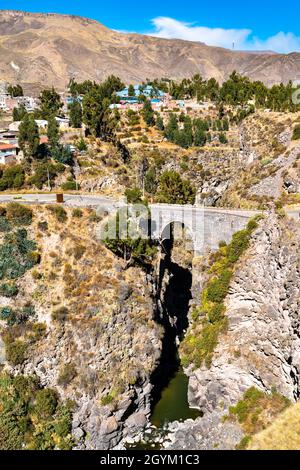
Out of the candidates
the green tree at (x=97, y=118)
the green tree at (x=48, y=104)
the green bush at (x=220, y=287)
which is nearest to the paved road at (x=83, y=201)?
the green bush at (x=220, y=287)

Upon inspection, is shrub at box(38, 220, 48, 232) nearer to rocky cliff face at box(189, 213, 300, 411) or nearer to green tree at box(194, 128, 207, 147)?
rocky cliff face at box(189, 213, 300, 411)

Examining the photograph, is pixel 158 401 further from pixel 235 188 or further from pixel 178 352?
pixel 235 188

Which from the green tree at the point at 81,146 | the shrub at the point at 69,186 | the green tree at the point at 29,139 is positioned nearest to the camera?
the shrub at the point at 69,186

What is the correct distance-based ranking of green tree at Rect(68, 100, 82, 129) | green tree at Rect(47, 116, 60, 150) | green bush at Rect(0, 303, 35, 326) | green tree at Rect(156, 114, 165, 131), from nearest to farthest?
green bush at Rect(0, 303, 35, 326), green tree at Rect(47, 116, 60, 150), green tree at Rect(68, 100, 82, 129), green tree at Rect(156, 114, 165, 131)

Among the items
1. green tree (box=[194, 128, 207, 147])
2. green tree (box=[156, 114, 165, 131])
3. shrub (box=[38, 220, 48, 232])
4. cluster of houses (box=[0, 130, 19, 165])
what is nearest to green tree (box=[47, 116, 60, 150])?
cluster of houses (box=[0, 130, 19, 165])

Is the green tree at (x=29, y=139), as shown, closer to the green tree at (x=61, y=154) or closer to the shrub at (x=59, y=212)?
the green tree at (x=61, y=154)

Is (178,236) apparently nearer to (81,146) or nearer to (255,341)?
(255,341)
